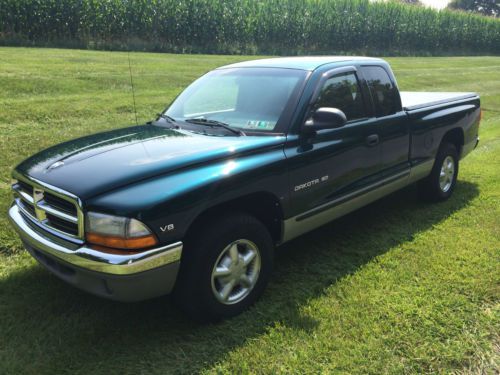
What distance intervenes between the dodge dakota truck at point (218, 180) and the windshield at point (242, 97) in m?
0.01

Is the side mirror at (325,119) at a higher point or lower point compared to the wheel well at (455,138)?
higher

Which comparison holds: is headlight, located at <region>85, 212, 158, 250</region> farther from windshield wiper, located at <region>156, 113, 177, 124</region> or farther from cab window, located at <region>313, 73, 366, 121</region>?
cab window, located at <region>313, 73, 366, 121</region>

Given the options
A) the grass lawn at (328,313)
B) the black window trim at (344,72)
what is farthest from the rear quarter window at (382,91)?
the grass lawn at (328,313)

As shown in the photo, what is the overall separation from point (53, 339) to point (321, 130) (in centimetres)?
247

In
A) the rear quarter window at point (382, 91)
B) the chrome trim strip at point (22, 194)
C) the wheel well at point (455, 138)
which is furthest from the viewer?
the wheel well at point (455, 138)

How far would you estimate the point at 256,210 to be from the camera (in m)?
3.35

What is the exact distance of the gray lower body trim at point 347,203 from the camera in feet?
11.5

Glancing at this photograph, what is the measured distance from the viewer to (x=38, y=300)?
10.7ft

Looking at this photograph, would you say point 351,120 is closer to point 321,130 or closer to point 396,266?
point 321,130

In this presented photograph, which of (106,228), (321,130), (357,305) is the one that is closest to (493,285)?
(357,305)

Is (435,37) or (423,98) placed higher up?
(435,37)

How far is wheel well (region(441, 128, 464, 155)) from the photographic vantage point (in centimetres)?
551

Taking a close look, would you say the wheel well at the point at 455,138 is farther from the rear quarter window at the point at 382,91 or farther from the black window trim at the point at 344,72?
the black window trim at the point at 344,72

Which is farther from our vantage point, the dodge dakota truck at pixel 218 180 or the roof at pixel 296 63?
the roof at pixel 296 63
